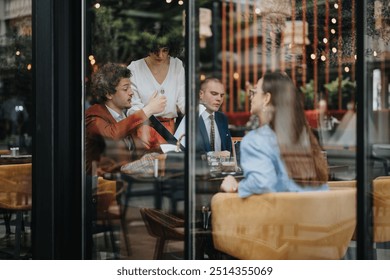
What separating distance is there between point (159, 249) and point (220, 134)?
1.05 meters

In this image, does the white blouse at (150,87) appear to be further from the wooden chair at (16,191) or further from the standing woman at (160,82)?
the wooden chair at (16,191)

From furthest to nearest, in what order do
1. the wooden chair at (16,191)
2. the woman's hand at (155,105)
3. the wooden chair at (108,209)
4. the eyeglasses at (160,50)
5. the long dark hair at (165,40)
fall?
the eyeglasses at (160,50)
the woman's hand at (155,105)
the long dark hair at (165,40)
the wooden chair at (16,191)
the wooden chair at (108,209)

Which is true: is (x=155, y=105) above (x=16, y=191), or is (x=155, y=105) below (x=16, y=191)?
above

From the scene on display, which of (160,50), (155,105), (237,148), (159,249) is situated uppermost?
(160,50)

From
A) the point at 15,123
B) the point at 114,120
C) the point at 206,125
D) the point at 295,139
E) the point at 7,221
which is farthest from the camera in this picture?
the point at 15,123

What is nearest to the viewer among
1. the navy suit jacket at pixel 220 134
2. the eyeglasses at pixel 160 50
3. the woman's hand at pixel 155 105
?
the navy suit jacket at pixel 220 134

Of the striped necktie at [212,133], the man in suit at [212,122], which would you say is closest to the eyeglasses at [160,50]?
the man in suit at [212,122]

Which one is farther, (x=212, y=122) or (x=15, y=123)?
(x=15, y=123)

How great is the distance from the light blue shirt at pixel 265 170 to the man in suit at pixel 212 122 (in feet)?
1.07

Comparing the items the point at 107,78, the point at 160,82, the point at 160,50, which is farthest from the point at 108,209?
the point at 160,50

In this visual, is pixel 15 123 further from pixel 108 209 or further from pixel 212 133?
pixel 212 133

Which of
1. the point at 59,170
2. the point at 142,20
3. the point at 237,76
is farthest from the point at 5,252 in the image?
the point at 142,20

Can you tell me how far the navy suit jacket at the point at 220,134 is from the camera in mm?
3612

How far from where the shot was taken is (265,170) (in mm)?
3324
